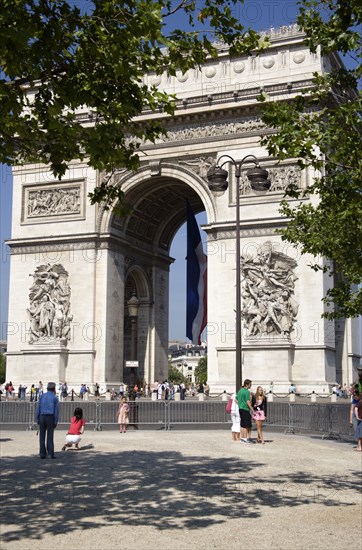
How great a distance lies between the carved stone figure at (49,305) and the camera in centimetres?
3873

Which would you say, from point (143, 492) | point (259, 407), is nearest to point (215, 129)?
point (259, 407)

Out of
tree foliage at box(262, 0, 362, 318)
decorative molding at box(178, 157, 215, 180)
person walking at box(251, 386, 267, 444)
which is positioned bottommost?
person walking at box(251, 386, 267, 444)

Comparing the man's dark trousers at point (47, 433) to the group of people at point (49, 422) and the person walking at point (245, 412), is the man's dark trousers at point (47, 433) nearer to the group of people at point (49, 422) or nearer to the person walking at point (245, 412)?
the group of people at point (49, 422)

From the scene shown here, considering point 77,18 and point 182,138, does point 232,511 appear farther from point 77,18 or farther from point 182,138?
point 182,138

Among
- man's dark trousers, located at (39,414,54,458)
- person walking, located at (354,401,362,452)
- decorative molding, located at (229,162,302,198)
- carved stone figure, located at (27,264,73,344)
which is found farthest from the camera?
carved stone figure, located at (27,264,73,344)

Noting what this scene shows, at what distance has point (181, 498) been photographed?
1020cm

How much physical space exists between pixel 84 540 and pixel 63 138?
5652 mm

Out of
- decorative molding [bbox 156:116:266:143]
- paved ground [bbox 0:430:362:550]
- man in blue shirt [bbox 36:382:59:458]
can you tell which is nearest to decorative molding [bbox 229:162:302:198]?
decorative molding [bbox 156:116:266:143]

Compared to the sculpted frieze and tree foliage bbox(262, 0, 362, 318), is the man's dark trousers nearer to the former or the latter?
tree foliage bbox(262, 0, 362, 318)

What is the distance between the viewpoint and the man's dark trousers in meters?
14.8

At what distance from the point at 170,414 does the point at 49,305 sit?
53.7 feet

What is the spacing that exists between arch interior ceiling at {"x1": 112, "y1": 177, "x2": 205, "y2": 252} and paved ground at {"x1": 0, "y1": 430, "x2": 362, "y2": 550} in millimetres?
25041

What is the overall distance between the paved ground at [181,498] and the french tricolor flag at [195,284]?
22956mm

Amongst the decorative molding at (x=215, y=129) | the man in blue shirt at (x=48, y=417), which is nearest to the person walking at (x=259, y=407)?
the man in blue shirt at (x=48, y=417)
